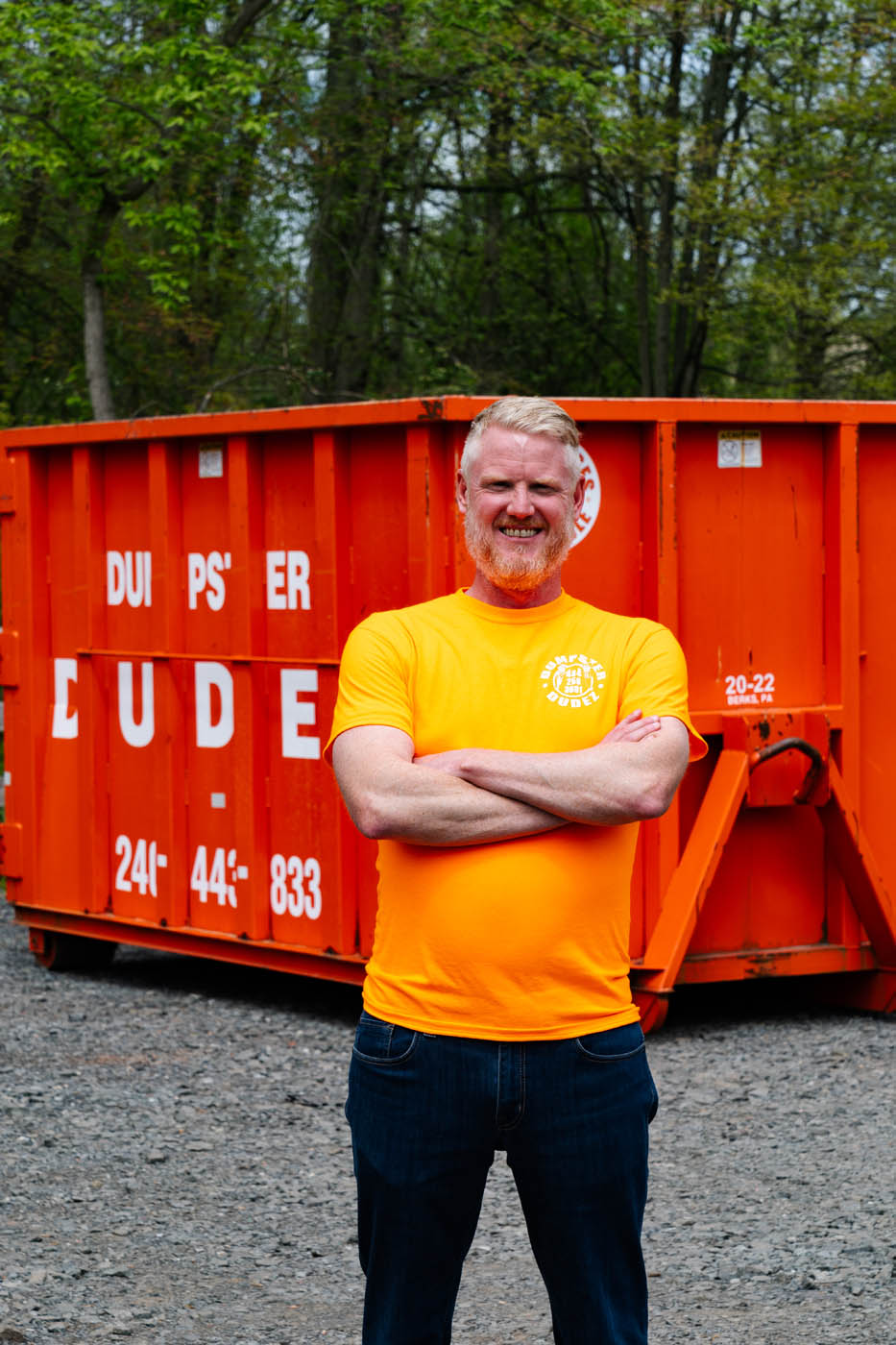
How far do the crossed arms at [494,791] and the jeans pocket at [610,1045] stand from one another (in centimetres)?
A: 34

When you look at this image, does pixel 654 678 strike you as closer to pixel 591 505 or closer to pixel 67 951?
pixel 591 505

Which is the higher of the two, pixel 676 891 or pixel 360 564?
pixel 360 564

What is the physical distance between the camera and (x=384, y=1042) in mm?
2775

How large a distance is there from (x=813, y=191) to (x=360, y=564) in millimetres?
13089

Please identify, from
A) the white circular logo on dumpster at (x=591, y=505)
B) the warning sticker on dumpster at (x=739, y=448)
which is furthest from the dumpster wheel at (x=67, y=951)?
the warning sticker on dumpster at (x=739, y=448)

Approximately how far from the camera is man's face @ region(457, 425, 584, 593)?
2955 millimetres

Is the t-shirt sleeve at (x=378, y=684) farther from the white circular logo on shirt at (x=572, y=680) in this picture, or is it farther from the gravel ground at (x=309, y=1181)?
the gravel ground at (x=309, y=1181)

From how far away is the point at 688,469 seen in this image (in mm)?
6699

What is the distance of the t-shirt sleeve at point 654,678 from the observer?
9.71 feet

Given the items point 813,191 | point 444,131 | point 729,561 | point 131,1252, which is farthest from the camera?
point 444,131

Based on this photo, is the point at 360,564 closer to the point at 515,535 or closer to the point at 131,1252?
the point at 131,1252

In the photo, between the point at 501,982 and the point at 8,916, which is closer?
the point at 501,982

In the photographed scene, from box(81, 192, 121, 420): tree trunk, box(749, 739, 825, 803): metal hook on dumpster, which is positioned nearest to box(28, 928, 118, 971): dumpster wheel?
box(749, 739, 825, 803): metal hook on dumpster

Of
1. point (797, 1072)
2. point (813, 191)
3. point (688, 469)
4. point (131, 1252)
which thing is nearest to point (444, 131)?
point (813, 191)
